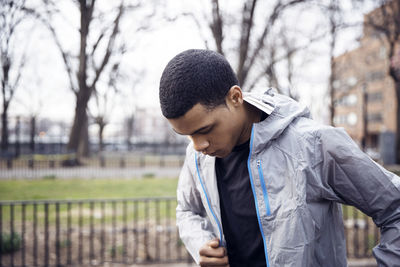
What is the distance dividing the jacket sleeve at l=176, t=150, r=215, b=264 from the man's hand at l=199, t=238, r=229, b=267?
94 millimetres

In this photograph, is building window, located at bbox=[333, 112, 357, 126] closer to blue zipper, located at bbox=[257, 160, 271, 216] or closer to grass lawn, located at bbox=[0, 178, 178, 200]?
grass lawn, located at bbox=[0, 178, 178, 200]

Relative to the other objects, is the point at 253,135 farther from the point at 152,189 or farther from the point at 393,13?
the point at 152,189

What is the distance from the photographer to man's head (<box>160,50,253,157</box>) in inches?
49.1

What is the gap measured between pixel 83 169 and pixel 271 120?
1618cm

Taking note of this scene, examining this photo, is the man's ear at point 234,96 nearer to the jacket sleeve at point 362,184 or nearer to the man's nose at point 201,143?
the man's nose at point 201,143

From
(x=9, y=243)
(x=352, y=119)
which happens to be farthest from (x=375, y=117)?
(x=9, y=243)

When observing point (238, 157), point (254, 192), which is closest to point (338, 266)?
point (254, 192)

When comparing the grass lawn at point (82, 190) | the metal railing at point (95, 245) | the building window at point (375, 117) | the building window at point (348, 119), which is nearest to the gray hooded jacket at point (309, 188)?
the metal railing at point (95, 245)

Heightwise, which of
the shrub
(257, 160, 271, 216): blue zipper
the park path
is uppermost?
(257, 160, 271, 216): blue zipper

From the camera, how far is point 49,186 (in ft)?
34.3

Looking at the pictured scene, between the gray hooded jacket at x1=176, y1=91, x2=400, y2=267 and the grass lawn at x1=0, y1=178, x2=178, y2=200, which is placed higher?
the gray hooded jacket at x1=176, y1=91, x2=400, y2=267

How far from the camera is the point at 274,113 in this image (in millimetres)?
1404

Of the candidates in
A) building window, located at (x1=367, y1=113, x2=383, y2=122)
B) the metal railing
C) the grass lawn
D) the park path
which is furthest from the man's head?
building window, located at (x1=367, y1=113, x2=383, y2=122)

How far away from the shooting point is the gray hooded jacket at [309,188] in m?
1.17
